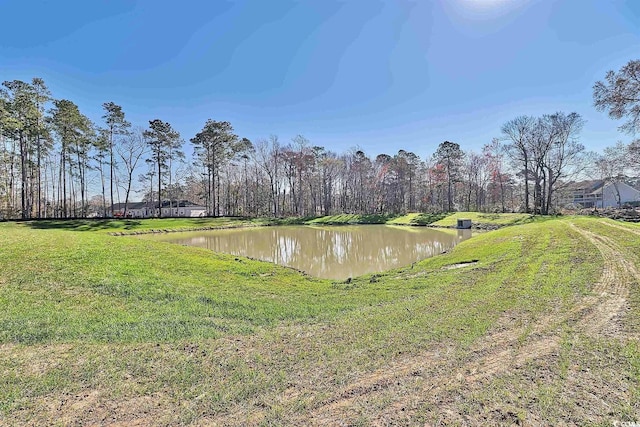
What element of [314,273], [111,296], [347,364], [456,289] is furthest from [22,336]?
[314,273]

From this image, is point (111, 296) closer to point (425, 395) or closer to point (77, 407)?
point (77, 407)

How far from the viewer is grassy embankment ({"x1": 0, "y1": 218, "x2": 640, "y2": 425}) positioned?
2.94 m

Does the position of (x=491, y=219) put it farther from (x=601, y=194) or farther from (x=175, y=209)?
(x=175, y=209)

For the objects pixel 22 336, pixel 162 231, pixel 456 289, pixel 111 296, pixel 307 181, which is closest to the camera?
pixel 22 336

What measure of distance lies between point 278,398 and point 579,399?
2.93m

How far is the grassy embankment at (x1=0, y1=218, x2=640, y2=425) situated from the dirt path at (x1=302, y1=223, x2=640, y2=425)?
0.02m

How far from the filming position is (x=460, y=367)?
3.61 m

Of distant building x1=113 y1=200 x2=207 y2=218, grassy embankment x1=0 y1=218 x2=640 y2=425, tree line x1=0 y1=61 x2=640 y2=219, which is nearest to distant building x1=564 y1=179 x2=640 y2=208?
tree line x1=0 y1=61 x2=640 y2=219

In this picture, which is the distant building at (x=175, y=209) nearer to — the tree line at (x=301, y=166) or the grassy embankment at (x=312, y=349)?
the tree line at (x=301, y=166)

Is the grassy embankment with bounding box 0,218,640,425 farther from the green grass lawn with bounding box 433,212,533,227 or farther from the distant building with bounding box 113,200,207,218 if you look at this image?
the distant building with bounding box 113,200,207,218

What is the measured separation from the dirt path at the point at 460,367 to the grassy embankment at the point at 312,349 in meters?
0.02

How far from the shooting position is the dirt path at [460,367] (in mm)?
2979

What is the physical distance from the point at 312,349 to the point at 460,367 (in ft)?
6.24

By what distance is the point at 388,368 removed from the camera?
3670mm
